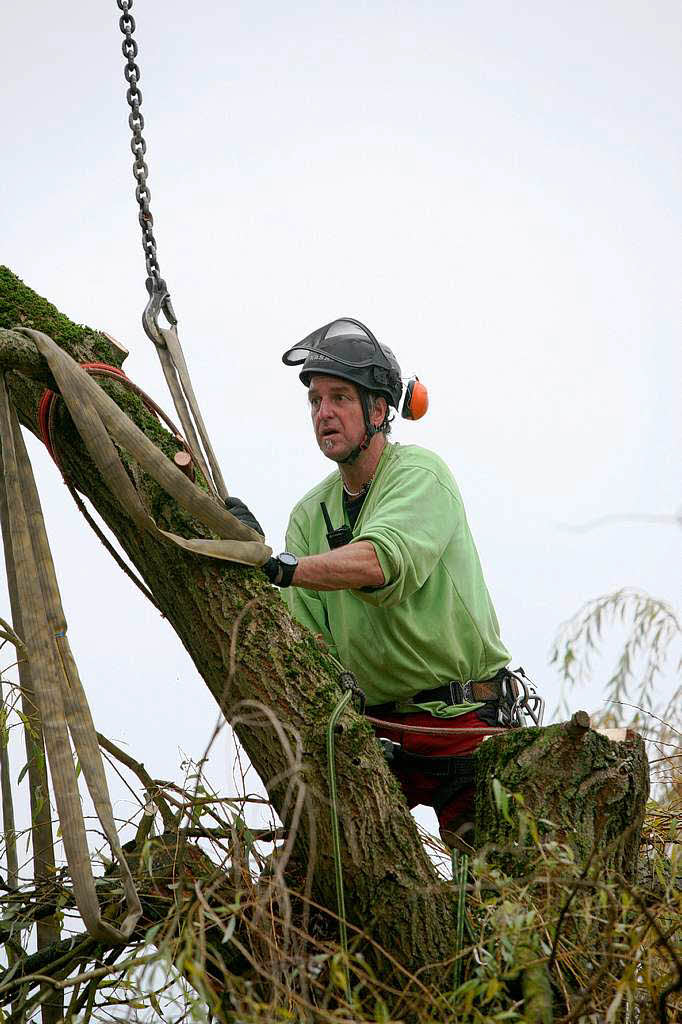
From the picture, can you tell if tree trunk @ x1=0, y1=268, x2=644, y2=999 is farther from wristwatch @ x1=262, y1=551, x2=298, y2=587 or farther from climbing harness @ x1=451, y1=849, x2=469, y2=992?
wristwatch @ x1=262, y1=551, x2=298, y2=587

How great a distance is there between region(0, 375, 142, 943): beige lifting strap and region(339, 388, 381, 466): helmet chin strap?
1490 millimetres

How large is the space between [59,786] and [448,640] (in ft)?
5.19

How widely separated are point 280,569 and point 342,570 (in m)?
0.30

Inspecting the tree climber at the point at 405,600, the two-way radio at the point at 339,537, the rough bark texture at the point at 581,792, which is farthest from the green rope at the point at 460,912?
the two-way radio at the point at 339,537

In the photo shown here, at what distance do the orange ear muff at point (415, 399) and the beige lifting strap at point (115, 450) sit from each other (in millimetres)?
1619

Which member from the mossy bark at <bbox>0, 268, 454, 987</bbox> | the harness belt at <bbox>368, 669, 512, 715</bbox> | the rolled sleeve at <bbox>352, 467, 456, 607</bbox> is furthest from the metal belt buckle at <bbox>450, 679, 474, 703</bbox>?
the mossy bark at <bbox>0, 268, 454, 987</bbox>

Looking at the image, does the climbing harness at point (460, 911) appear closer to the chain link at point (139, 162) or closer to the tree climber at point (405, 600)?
the tree climber at point (405, 600)

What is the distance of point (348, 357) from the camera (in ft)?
12.6

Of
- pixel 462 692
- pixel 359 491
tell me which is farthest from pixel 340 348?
pixel 462 692

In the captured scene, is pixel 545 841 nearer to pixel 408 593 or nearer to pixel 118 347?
pixel 408 593

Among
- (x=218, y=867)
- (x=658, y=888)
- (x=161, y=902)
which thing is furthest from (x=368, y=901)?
(x=658, y=888)

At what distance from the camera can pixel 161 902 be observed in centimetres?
263

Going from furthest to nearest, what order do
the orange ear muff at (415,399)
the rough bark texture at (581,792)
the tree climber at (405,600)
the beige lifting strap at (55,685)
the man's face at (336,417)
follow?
the orange ear muff at (415,399)
the man's face at (336,417)
the tree climber at (405,600)
the rough bark texture at (581,792)
the beige lifting strap at (55,685)

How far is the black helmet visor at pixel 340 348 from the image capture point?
12.6ft
